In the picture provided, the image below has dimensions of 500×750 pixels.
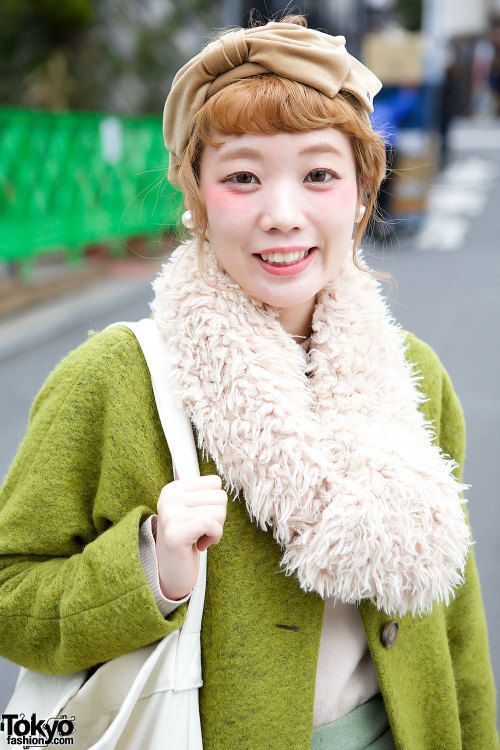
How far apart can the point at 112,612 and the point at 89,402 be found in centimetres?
31

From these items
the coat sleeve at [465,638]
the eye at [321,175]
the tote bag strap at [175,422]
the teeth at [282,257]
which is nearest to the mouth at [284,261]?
the teeth at [282,257]

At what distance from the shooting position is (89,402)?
121cm

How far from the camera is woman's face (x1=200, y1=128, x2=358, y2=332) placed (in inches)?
46.6

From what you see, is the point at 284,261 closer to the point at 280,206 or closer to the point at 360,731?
the point at 280,206

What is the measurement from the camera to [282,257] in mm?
1218

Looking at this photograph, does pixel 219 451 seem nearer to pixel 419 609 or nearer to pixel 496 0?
pixel 419 609

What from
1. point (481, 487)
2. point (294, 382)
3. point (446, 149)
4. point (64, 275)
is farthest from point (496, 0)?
point (294, 382)

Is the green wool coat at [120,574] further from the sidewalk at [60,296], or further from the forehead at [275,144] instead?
the sidewalk at [60,296]

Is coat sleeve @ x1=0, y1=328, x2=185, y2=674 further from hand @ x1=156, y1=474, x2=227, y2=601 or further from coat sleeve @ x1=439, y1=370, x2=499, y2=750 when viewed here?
coat sleeve @ x1=439, y1=370, x2=499, y2=750

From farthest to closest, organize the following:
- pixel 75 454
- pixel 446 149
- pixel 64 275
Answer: pixel 446 149
pixel 64 275
pixel 75 454

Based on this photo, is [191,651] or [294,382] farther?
[294,382]

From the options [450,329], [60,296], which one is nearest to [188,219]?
[450,329]

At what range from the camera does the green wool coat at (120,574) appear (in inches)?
44.5

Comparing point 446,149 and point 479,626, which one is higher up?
point 446,149
